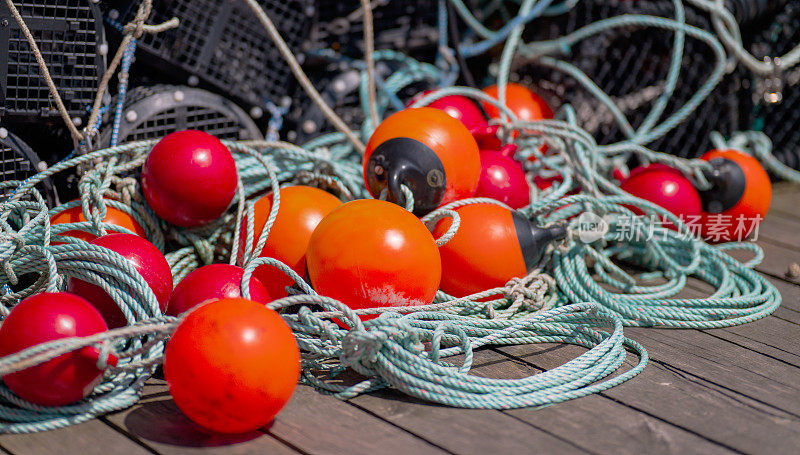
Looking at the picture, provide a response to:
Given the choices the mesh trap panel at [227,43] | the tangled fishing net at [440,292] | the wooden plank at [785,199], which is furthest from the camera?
the wooden plank at [785,199]

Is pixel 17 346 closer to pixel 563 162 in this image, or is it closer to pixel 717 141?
pixel 563 162

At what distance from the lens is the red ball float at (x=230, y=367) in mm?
1485

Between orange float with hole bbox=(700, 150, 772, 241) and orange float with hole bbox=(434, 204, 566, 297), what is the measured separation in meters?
0.97

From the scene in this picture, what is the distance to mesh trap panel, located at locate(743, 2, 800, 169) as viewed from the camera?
359 centimetres

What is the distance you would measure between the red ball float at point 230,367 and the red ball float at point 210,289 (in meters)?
0.30

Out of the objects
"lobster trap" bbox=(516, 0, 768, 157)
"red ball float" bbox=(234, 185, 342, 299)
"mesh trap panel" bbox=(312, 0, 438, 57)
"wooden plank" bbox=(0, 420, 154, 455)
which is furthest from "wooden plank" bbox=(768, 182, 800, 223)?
"wooden plank" bbox=(0, 420, 154, 455)

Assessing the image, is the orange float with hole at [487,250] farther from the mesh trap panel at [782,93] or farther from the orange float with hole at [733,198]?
the mesh trap panel at [782,93]

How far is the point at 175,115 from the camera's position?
2.62 m

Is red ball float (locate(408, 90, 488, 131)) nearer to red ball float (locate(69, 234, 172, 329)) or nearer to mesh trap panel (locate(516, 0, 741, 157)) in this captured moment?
mesh trap panel (locate(516, 0, 741, 157))

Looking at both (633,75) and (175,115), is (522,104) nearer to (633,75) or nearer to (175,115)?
(633,75)

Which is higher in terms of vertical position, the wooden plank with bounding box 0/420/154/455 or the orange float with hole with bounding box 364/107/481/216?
the orange float with hole with bounding box 364/107/481/216

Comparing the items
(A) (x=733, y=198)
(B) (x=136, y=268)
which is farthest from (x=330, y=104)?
(A) (x=733, y=198)

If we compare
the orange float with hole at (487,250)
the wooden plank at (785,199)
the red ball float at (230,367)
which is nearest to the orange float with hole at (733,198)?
the wooden plank at (785,199)

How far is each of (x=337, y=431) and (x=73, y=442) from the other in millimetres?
513
